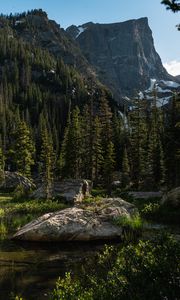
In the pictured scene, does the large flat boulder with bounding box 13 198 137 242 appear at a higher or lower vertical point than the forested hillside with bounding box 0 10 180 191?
lower

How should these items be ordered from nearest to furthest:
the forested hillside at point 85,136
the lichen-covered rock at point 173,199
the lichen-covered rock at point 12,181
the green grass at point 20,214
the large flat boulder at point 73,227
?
the large flat boulder at point 73,227
the green grass at point 20,214
the lichen-covered rock at point 173,199
the forested hillside at point 85,136
the lichen-covered rock at point 12,181

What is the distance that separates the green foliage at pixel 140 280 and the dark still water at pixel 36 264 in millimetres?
4019

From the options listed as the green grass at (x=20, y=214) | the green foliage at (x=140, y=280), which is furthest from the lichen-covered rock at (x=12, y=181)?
the green foliage at (x=140, y=280)

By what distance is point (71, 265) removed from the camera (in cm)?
1485

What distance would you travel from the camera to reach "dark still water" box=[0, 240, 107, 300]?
479 inches

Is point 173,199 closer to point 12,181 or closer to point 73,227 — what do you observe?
point 73,227

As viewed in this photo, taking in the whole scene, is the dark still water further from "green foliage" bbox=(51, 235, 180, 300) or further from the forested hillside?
the forested hillside

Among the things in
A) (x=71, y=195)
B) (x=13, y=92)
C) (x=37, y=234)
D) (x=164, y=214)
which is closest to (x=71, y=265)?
(x=37, y=234)

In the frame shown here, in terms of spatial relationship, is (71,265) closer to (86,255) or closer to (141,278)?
(86,255)

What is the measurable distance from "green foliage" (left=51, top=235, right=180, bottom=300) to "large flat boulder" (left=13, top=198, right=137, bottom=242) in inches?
431

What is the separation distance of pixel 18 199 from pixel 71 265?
1021 inches

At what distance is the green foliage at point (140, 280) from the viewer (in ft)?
22.0

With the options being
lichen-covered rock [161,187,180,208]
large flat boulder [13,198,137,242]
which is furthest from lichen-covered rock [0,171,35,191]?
large flat boulder [13,198,137,242]

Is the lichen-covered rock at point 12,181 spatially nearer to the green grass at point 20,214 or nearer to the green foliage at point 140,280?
the green grass at point 20,214
